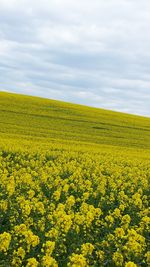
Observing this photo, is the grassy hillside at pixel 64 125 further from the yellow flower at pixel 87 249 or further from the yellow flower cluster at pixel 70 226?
the yellow flower at pixel 87 249

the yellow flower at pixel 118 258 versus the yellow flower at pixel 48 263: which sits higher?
the yellow flower at pixel 48 263

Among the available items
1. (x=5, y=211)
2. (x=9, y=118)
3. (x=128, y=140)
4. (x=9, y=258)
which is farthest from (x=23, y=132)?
(x=9, y=258)

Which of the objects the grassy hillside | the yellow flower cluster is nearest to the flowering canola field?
the yellow flower cluster

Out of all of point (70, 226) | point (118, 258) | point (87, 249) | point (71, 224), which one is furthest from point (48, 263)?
point (71, 224)

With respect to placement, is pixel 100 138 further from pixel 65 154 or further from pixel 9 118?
pixel 65 154

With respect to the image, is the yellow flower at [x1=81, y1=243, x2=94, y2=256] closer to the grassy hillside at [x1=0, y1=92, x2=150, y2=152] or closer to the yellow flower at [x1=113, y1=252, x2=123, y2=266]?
the yellow flower at [x1=113, y1=252, x2=123, y2=266]

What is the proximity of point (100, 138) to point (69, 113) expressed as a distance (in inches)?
552

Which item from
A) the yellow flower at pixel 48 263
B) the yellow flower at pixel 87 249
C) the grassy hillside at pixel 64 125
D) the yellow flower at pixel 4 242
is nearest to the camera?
the yellow flower at pixel 48 263

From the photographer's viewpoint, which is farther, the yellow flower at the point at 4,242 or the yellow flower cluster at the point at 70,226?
the yellow flower cluster at the point at 70,226

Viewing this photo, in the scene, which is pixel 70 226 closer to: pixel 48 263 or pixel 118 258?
pixel 118 258

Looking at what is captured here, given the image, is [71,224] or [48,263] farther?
[71,224]

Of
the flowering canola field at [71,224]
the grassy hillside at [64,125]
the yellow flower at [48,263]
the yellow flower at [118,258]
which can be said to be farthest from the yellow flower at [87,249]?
the grassy hillside at [64,125]

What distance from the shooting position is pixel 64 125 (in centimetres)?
4297

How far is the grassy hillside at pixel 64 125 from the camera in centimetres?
3569
